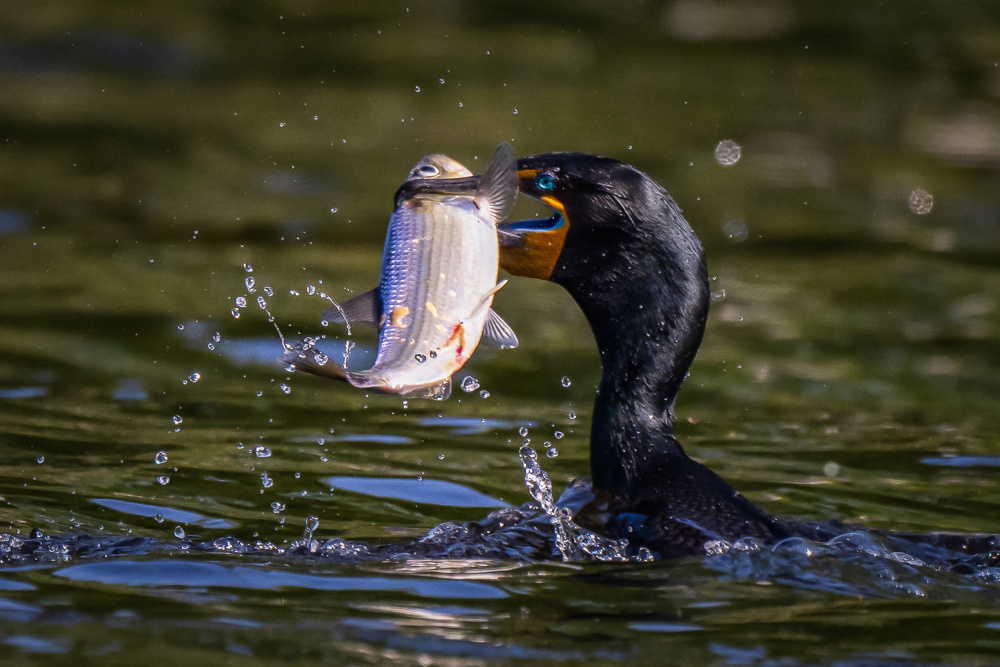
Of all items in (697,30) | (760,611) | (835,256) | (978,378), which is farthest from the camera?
(697,30)

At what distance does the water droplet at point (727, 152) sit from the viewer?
12.6 m

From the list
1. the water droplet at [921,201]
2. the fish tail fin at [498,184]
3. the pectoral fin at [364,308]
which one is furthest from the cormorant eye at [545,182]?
the water droplet at [921,201]

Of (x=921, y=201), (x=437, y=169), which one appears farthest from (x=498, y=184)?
(x=921, y=201)

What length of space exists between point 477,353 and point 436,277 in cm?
408

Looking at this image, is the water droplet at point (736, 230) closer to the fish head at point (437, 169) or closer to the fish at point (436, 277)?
the fish head at point (437, 169)

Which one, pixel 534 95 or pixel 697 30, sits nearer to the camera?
pixel 534 95

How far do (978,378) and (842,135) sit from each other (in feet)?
20.0

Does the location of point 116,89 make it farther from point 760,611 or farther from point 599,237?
point 760,611

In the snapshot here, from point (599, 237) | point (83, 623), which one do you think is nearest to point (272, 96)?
point (599, 237)

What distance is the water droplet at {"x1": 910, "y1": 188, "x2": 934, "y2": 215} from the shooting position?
11.6 meters

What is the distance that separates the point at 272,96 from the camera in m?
14.1

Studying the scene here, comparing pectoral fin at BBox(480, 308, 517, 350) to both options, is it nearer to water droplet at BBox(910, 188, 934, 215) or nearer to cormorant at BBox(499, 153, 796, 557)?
cormorant at BBox(499, 153, 796, 557)

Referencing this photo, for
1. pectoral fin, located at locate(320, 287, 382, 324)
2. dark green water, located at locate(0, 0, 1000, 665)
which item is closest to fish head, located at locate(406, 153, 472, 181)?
pectoral fin, located at locate(320, 287, 382, 324)

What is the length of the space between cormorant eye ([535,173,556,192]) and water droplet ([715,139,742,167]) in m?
7.96
